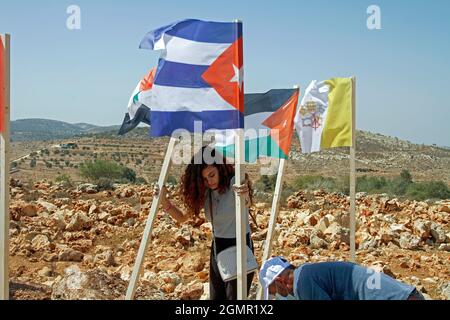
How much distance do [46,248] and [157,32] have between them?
6.99 m

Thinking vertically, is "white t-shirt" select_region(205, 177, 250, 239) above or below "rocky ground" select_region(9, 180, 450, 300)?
above

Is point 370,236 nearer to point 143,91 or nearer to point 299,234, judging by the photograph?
point 299,234

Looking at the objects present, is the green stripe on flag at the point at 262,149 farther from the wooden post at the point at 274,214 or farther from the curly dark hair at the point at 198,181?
the curly dark hair at the point at 198,181

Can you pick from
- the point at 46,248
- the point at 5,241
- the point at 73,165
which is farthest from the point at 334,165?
the point at 5,241

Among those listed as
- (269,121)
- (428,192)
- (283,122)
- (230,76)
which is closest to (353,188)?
(283,122)

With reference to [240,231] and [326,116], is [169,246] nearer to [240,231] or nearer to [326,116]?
[326,116]

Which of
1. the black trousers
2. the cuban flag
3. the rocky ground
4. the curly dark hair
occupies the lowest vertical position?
the rocky ground

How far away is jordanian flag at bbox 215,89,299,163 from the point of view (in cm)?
614

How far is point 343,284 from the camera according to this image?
3.98 meters

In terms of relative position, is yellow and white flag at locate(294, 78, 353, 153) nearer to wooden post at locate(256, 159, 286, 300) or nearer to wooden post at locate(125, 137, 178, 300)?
wooden post at locate(256, 159, 286, 300)

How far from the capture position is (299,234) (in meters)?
11.6

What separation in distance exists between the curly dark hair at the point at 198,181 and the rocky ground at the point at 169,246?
210cm

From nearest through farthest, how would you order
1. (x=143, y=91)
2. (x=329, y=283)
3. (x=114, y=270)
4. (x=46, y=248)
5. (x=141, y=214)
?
(x=329, y=283)
(x=143, y=91)
(x=114, y=270)
(x=46, y=248)
(x=141, y=214)

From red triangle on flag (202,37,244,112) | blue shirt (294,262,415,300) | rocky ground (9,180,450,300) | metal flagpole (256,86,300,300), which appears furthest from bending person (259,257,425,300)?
rocky ground (9,180,450,300)
